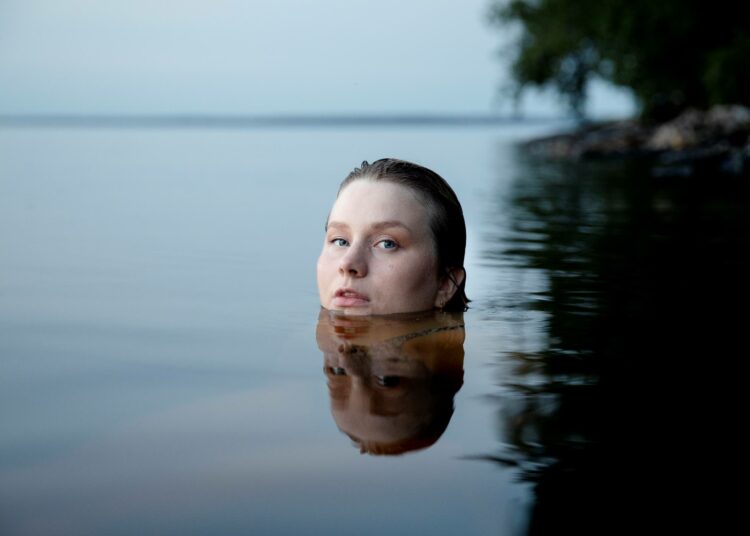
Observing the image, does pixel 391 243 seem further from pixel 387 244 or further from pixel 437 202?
pixel 437 202

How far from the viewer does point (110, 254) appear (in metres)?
6.71

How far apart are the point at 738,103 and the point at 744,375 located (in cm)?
2366

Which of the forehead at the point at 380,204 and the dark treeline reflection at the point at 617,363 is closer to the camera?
the dark treeline reflection at the point at 617,363

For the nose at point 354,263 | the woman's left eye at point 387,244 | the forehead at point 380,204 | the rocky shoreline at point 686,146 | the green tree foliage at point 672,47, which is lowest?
the nose at point 354,263

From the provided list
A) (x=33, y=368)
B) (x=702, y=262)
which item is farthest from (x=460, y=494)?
(x=702, y=262)

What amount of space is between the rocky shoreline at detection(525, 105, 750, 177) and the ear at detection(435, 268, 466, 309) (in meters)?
11.4

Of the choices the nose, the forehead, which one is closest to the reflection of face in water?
the nose

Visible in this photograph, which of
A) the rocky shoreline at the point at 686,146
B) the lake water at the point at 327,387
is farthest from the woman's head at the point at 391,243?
the rocky shoreline at the point at 686,146

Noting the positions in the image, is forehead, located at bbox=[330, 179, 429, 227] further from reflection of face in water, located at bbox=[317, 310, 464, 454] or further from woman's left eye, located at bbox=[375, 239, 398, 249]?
reflection of face in water, located at bbox=[317, 310, 464, 454]

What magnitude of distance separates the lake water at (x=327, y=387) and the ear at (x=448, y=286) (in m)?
0.16

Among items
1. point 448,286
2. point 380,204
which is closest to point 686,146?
point 448,286

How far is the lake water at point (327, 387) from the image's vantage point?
2121mm

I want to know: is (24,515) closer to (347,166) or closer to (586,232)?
(586,232)

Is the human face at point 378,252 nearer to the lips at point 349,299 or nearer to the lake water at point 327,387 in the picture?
the lips at point 349,299
